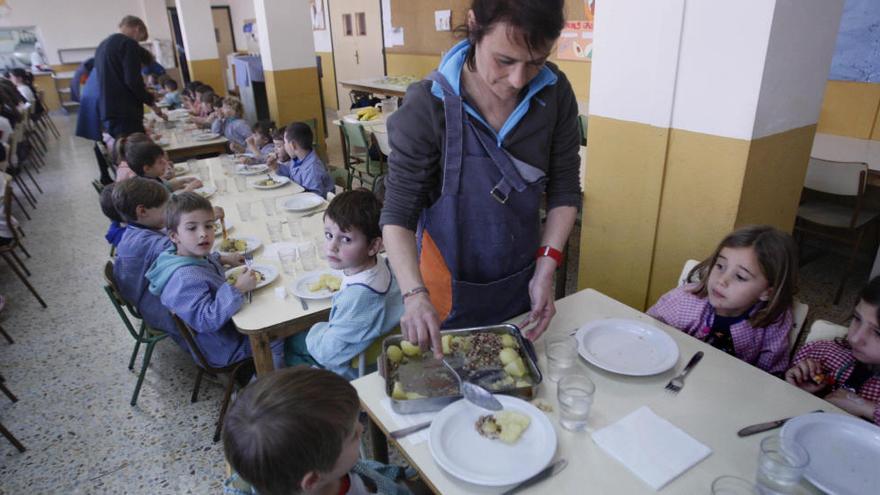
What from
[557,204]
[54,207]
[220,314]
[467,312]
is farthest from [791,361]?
[54,207]

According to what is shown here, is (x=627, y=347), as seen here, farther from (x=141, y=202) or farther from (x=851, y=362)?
(x=141, y=202)

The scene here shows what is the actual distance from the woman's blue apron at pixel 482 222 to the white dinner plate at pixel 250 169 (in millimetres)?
2718

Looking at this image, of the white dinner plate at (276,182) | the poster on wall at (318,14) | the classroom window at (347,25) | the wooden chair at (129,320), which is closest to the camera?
the wooden chair at (129,320)

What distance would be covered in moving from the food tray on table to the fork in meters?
0.33

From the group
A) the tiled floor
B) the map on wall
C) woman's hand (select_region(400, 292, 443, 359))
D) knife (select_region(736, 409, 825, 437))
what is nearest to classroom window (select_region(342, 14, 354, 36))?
the tiled floor

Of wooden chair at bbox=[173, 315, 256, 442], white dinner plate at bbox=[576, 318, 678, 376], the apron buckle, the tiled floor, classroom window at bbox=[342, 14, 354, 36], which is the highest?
classroom window at bbox=[342, 14, 354, 36]

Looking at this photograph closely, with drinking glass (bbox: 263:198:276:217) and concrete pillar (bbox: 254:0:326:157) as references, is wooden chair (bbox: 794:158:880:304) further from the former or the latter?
concrete pillar (bbox: 254:0:326:157)

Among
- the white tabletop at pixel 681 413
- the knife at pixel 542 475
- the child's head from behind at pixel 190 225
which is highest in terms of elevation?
the child's head from behind at pixel 190 225

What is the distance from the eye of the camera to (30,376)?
289 cm

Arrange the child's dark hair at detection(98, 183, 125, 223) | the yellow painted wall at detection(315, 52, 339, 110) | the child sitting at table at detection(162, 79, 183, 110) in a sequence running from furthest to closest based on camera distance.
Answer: the yellow painted wall at detection(315, 52, 339, 110)
the child sitting at table at detection(162, 79, 183, 110)
the child's dark hair at detection(98, 183, 125, 223)

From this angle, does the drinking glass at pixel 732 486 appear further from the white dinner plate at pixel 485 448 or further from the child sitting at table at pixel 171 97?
the child sitting at table at pixel 171 97

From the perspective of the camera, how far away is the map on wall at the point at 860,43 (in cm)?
366

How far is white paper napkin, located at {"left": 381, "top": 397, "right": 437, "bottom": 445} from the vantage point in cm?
114

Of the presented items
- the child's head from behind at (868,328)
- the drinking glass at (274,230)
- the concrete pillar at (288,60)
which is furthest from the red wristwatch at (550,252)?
the concrete pillar at (288,60)
